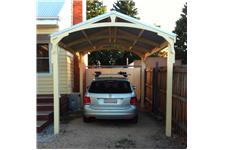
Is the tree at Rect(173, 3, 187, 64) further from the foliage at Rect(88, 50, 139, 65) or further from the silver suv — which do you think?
the silver suv

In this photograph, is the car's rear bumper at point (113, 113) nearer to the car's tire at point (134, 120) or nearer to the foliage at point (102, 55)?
the car's tire at point (134, 120)

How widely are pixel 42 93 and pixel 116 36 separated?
4042 millimetres

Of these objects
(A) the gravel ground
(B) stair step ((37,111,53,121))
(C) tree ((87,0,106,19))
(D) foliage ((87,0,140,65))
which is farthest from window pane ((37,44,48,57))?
(C) tree ((87,0,106,19))

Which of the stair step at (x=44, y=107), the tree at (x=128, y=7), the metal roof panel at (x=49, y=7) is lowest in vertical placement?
the stair step at (x=44, y=107)

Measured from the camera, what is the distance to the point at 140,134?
7.82 meters

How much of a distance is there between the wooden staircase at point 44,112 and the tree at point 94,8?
22911mm

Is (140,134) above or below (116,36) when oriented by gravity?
below

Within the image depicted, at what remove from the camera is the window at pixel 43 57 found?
1173 cm

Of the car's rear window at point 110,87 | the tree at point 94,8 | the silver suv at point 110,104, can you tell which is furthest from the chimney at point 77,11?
the tree at point 94,8

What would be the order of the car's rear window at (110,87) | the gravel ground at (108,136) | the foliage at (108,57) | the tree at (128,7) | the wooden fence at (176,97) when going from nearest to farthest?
the gravel ground at (108,136) < the wooden fence at (176,97) < the car's rear window at (110,87) < the foliage at (108,57) < the tree at (128,7)

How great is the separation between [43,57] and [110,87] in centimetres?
410

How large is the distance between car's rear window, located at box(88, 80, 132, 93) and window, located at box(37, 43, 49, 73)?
351 cm
